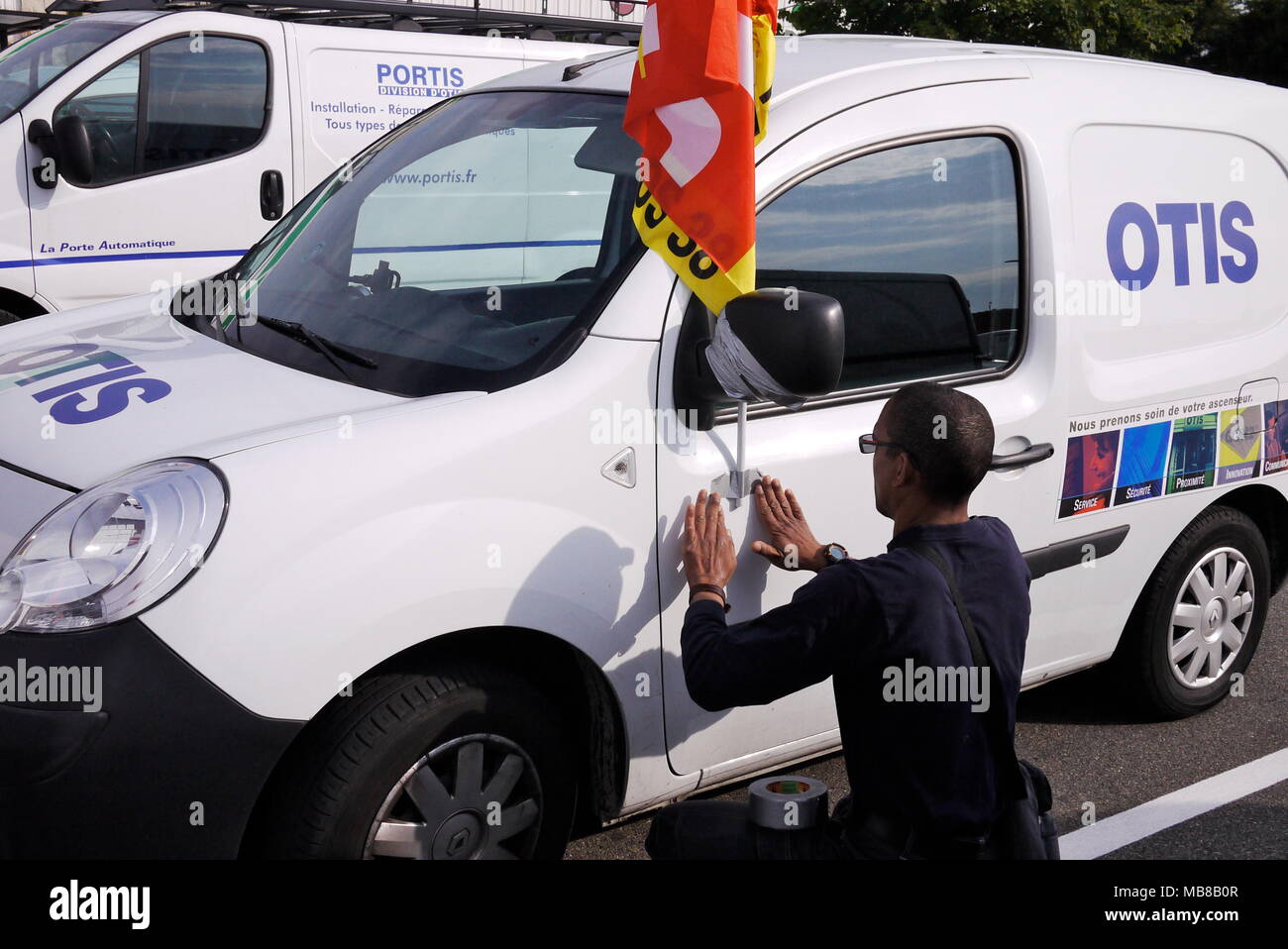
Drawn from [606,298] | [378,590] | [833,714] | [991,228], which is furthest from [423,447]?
[991,228]

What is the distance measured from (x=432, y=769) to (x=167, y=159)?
5272 millimetres

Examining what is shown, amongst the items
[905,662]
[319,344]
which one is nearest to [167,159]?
[319,344]

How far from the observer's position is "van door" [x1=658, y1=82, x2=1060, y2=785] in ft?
9.35

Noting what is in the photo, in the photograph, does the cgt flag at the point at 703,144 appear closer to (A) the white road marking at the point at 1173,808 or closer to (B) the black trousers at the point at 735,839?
(B) the black trousers at the point at 735,839

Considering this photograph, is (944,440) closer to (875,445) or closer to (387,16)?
(875,445)

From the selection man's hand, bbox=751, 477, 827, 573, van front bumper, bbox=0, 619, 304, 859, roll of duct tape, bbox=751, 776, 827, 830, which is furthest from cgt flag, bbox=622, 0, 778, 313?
van front bumper, bbox=0, 619, 304, 859

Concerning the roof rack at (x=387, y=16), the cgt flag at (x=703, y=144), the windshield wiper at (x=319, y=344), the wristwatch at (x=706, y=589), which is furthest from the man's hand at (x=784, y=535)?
the roof rack at (x=387, y=16)

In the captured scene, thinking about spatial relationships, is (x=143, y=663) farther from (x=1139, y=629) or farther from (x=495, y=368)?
(x=1139, y=629)

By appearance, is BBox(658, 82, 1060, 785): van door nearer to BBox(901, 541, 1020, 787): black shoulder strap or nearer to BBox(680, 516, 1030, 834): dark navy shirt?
BBox(680, 516, 1030, 834): dark navy shirt

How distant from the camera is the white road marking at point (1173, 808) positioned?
11.2 feet

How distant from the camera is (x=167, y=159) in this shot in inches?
270

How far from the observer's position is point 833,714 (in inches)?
124

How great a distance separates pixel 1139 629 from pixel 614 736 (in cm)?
185

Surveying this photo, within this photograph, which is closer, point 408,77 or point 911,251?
point 911,251
